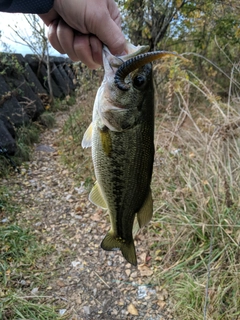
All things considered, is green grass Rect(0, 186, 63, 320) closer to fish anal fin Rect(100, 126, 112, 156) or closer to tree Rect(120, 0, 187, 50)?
fish anal fin Rect(100, 126, 112, 156)

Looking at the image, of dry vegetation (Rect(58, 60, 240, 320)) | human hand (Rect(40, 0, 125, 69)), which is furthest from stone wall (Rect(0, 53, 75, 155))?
human hand (Rect(40, 0, 125, 69))

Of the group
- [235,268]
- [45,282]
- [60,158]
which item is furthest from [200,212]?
[60,158]

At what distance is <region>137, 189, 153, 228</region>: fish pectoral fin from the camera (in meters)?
1.52

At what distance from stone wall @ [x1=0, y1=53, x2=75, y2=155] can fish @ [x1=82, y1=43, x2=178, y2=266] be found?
12.6 feet

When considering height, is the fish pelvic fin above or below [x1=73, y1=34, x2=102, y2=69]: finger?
below

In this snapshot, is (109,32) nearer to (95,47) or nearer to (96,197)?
(95,47)

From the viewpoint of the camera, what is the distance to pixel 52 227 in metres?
3.83

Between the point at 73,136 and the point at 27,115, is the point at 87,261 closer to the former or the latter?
the point at 73,136

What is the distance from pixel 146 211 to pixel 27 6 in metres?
1.09

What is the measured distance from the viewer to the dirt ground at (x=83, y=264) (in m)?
2.82

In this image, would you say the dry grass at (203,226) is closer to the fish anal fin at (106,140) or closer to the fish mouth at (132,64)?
the fish anal fin at (106,140)

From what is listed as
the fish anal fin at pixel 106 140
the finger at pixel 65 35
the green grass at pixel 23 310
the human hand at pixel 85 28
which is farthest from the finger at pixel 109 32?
the green grass at pixel 23 310

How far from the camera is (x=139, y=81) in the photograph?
4.28ft

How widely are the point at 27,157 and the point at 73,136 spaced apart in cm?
101
